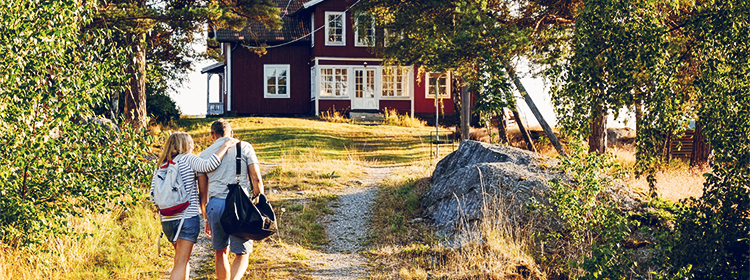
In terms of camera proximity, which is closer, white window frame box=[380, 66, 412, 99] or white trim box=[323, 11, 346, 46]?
white trim box=[323, 11, 346, 46]

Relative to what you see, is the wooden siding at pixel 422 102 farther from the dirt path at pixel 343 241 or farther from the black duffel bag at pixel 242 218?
the black duffel bag at pixel 242 218

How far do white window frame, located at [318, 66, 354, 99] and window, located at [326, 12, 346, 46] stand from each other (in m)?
1.11

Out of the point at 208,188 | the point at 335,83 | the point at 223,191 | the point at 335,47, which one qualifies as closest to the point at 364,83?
the point at 335,83

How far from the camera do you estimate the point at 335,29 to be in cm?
2939

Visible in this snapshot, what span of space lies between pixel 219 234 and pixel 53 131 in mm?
2138

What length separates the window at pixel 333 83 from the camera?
29.2m

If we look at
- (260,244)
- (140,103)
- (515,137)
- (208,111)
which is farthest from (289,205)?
(208,111)

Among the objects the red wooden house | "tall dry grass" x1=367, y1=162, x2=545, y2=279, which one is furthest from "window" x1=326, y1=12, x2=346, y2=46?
"tall dry grass" x1=367, y1=162, x2=545, y2=279

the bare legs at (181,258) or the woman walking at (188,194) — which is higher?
the woman walking at (188,194)

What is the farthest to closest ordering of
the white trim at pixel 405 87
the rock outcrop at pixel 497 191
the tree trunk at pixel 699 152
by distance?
1. the white trim at pixel 405 87
2. the tree trunk at pixel 699 152
3. the rock outcrop at pixel 497 191

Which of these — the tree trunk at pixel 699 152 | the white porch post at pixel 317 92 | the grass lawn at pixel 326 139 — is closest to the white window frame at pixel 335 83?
the white porch post at pixel 317 92

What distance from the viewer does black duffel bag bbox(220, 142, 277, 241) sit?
6.07m

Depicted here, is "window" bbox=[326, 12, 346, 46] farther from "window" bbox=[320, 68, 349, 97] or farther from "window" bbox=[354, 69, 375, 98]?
"window" bbox=[354, 69, 375, 98]

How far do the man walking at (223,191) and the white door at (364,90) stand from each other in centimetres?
2295
